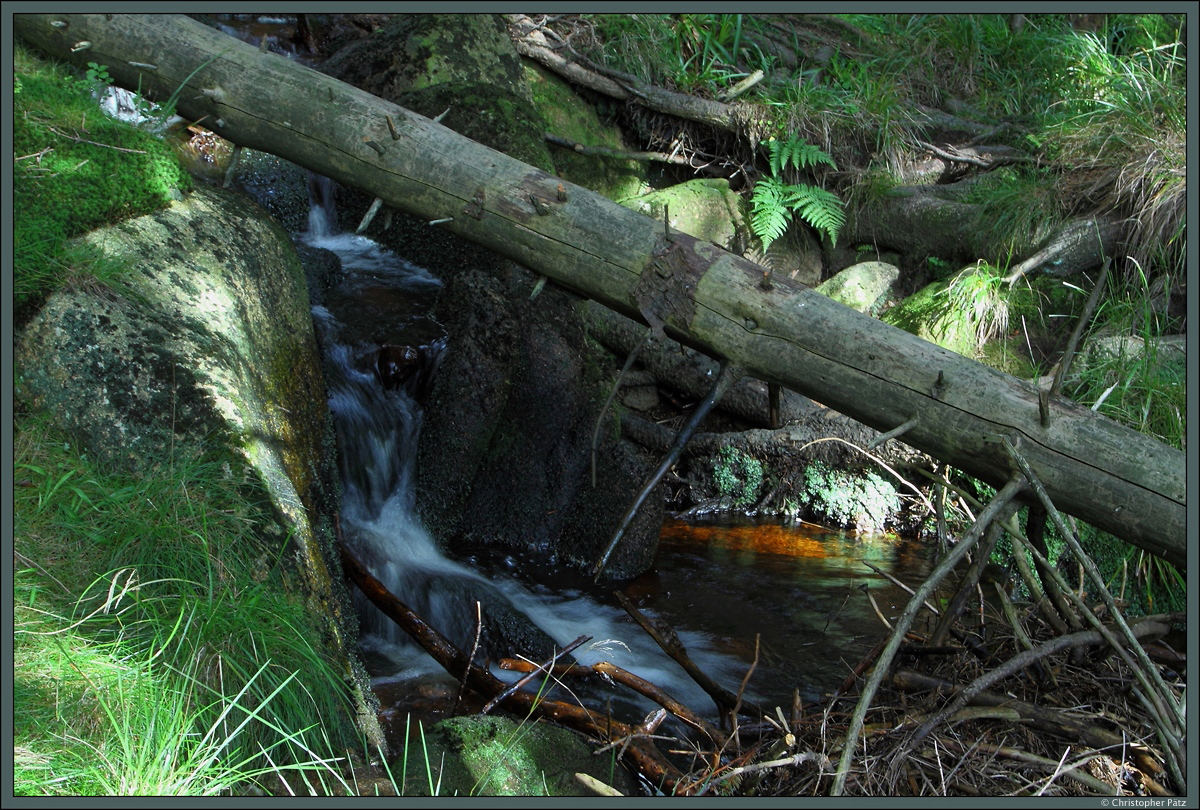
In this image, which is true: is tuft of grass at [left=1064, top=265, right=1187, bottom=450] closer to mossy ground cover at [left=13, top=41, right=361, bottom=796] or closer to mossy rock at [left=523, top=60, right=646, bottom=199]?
mossy rock at [left=523, top=60, right=646, bottom=199]

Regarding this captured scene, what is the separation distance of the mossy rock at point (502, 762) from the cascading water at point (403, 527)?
34.0 inches

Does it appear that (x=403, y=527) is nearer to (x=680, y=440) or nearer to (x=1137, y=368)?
(x=680, y=440)

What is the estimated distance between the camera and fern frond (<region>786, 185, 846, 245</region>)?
23.2ft

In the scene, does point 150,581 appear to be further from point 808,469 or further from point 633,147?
point 633,147

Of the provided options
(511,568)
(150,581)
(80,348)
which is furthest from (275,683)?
(511,568)

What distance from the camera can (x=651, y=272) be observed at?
3398 mm

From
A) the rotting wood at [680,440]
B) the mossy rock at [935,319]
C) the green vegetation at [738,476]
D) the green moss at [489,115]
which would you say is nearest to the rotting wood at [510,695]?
the rotting wood at [680,440]

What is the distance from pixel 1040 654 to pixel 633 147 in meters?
6.11

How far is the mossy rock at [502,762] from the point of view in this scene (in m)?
2.64

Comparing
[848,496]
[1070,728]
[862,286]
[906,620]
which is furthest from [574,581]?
[862,286]

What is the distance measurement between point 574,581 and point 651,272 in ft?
6.81

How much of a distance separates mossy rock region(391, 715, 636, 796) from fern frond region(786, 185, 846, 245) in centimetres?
533

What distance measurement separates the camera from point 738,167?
7.59 meters

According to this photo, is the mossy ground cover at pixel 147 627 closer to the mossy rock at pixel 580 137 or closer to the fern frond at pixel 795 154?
the mossy rock at pixel 580 137
